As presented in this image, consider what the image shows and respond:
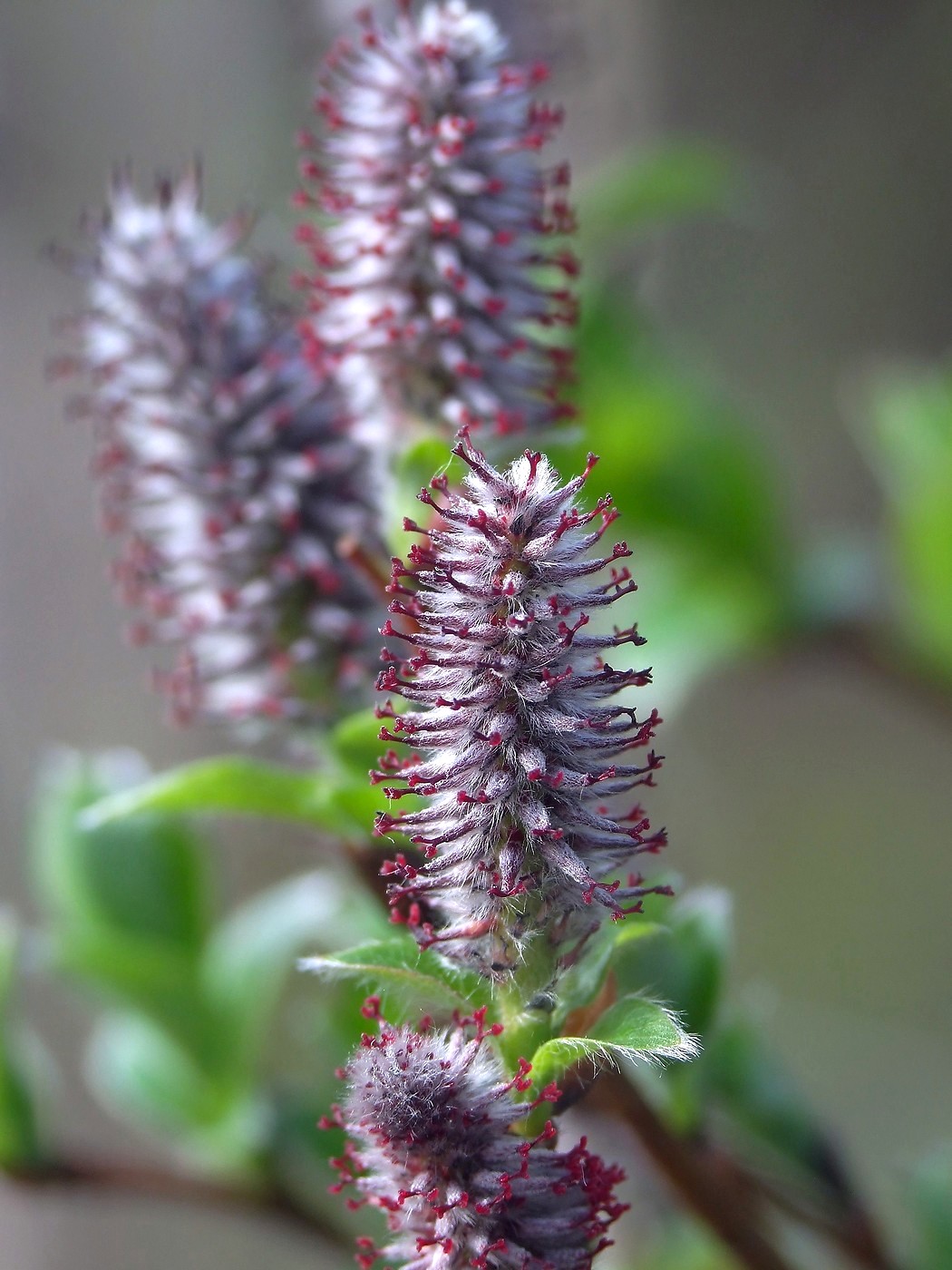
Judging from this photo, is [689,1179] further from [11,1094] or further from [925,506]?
[925,506]

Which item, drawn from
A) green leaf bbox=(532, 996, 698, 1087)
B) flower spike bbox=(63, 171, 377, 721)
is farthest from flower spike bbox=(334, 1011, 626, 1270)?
flower spike bbox=(63, 171, 377, 721)

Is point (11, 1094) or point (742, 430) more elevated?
point (742, 430)

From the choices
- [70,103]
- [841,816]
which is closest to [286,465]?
[70,103]

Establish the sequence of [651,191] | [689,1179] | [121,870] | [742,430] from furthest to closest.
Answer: [742,430], [651,191], [121,870], [689,1179]

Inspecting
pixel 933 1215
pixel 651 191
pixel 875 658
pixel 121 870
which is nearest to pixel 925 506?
pixel 875 658

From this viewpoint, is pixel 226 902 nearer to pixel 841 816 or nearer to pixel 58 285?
pixel 58 285

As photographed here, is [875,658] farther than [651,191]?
Yes

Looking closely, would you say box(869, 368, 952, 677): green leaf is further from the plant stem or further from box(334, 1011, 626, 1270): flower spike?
box(334, 1011, 626, 1270): flower spike

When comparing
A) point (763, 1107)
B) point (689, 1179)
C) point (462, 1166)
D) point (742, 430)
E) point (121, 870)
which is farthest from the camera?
point (742, 430)
